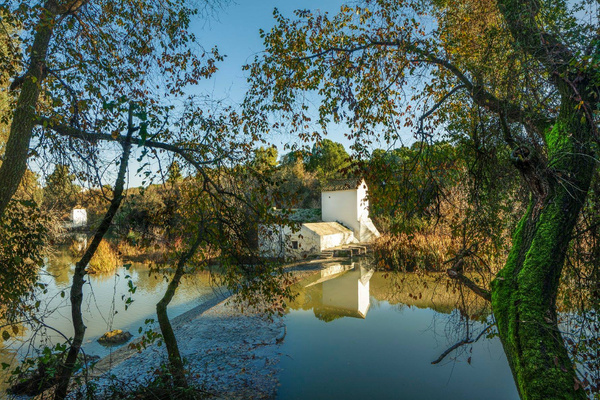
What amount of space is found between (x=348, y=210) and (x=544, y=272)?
832 inches

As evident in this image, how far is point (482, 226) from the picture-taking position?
4824 millimetres

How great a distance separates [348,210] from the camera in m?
23.8

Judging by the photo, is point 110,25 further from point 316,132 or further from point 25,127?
point 316,132

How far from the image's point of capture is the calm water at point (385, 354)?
617 centimetres

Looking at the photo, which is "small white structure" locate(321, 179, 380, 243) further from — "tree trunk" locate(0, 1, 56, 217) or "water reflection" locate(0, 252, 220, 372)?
"tree trunk" locate(0, 1, 56, 217)

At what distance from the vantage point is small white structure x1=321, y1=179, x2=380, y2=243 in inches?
926

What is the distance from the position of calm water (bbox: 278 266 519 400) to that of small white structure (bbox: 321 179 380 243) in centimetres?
1172

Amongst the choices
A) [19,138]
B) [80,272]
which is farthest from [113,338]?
[19,138]

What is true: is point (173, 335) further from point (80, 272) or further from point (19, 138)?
point (19, 138)

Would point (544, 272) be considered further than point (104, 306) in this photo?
No

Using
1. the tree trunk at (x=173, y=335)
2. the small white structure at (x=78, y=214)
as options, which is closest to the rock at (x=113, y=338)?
the small white structure at (x=78, y=214)

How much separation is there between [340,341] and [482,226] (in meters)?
4.92

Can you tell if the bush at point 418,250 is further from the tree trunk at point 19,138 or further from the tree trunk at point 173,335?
the tree trunk at point 19,138

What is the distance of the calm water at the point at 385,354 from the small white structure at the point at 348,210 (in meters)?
11.7
